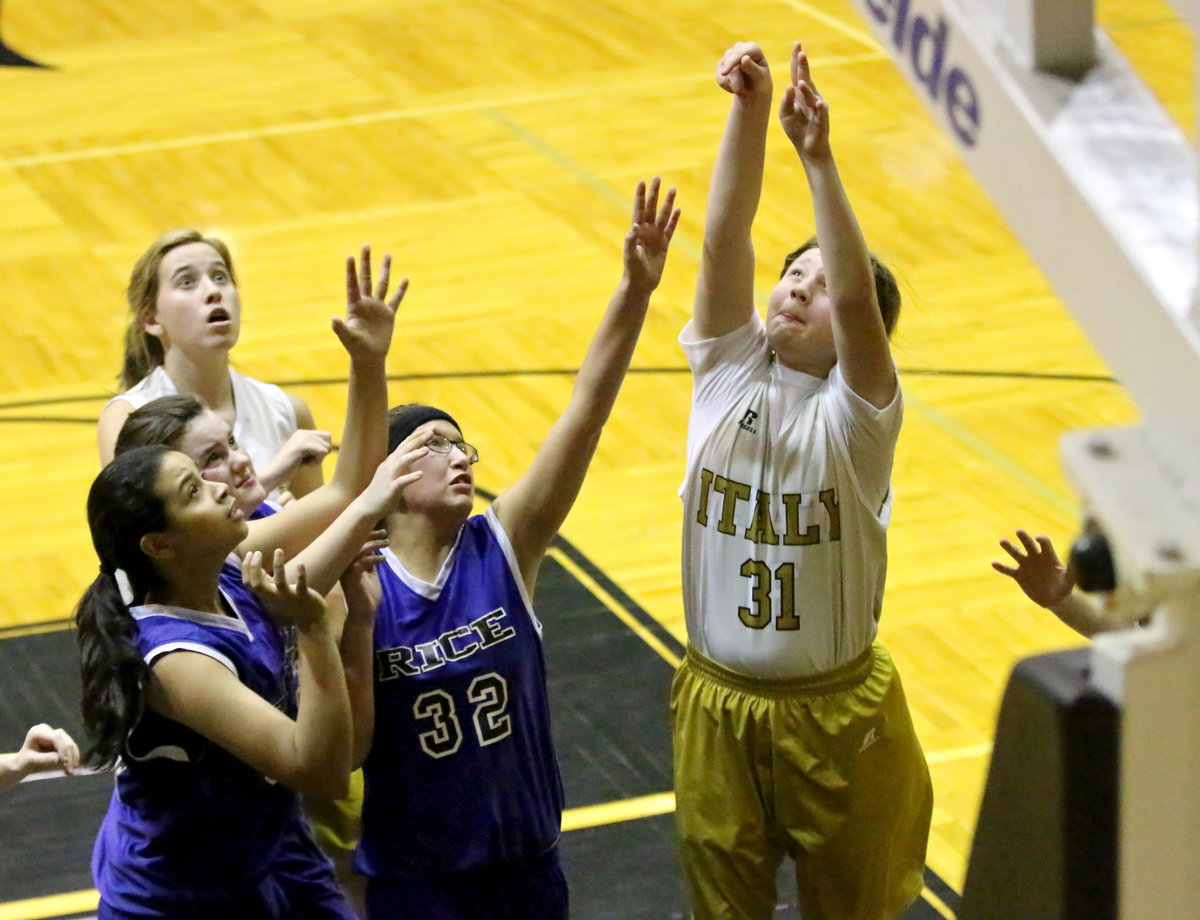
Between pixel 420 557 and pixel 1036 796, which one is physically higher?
pixel 1036 796

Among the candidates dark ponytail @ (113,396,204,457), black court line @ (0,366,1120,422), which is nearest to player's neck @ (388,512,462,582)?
dark ponytail @ (113,396,204,457)

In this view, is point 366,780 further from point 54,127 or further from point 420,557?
point 54,127

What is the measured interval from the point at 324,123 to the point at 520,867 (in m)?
7.81

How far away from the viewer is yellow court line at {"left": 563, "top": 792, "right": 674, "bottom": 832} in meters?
4.77

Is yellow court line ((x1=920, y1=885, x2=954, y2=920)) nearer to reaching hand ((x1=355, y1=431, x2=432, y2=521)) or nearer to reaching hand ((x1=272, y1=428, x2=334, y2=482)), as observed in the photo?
reaching hand ((x1=272, y1=428, x2=334, y2=482))

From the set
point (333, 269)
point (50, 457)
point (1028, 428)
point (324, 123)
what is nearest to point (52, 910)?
point (50, 457)

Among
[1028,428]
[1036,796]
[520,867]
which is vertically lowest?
[1028,428]

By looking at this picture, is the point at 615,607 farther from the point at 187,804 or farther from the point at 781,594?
the point at 187,804

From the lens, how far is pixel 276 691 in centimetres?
316

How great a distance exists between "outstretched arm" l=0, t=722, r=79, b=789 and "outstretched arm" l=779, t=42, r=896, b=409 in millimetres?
1425

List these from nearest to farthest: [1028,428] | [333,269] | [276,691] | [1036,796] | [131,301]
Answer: [1036,796] → [276,691] → [131,301] → [1028,428] → [333,269]

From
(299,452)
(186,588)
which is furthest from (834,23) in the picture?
(186,588)

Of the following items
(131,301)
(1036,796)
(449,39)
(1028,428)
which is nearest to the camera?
(1036,796)

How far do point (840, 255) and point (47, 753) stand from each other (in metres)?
1.52
